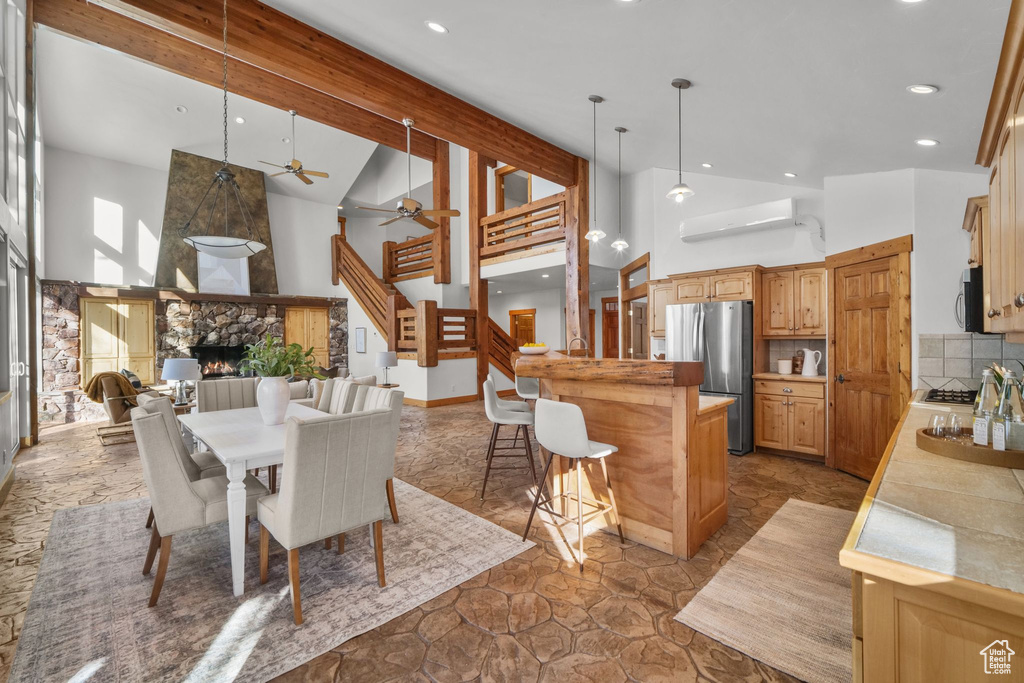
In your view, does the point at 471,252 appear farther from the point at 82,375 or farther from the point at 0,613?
the point at 0,613

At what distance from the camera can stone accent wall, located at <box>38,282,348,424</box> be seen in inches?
280

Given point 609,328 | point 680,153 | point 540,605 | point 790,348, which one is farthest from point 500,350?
point 540,605

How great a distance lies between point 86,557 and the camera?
264cm

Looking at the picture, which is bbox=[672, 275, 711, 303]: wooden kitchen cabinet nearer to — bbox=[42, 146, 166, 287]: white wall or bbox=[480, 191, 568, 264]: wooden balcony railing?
bbox=[480, 191, 568, 264]: wooden balcony railing

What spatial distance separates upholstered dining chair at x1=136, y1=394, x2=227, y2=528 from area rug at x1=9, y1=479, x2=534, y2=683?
16.7 inches

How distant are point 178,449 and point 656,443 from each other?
256cm

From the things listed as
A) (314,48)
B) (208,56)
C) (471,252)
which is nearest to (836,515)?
(314,48)

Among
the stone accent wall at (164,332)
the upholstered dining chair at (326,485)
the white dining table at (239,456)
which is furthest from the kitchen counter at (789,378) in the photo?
the stone accent wall at (164,332)

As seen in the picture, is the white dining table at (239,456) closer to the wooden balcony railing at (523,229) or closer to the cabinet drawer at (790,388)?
the cabinet drawer at (790,388)

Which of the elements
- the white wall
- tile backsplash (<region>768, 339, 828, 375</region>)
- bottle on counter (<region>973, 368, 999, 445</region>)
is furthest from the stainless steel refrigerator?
the white wall

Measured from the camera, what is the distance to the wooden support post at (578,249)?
657 centimetres

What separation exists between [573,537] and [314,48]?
4413 mm

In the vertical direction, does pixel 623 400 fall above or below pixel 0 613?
above

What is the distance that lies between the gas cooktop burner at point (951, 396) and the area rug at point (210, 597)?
2852 millimetres
